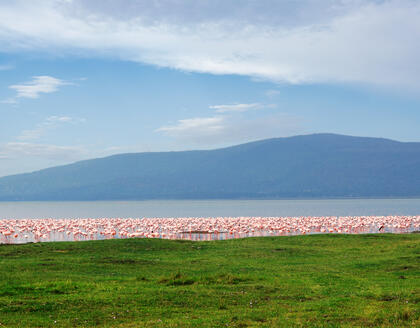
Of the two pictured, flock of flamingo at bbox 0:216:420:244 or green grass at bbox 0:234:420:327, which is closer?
green grass at bbox 0:234:420:327

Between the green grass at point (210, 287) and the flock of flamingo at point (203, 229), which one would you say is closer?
the green grass at point (210, 287)

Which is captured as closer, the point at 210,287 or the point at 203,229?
the point at 210,287

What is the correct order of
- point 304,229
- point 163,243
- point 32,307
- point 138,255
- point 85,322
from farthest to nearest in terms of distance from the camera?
point 304,229 < point 163,243 < point 138,255 < point 32,307 < point 85,322

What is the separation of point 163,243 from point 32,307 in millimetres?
20370

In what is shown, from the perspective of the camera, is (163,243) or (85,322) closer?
(85,322)

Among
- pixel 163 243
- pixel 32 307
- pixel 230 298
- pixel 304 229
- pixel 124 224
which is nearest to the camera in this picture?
pixel 32 307

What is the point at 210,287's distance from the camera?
709 inches

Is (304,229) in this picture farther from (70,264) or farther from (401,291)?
(401,291)

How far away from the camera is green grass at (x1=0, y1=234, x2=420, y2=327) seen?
13.3 metres

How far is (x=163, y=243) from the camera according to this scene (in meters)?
34.7

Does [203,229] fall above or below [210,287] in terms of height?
below

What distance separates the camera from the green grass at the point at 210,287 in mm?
13344

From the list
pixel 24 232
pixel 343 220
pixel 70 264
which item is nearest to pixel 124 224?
pixel 24 232

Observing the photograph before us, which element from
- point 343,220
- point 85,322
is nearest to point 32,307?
point 85,322
